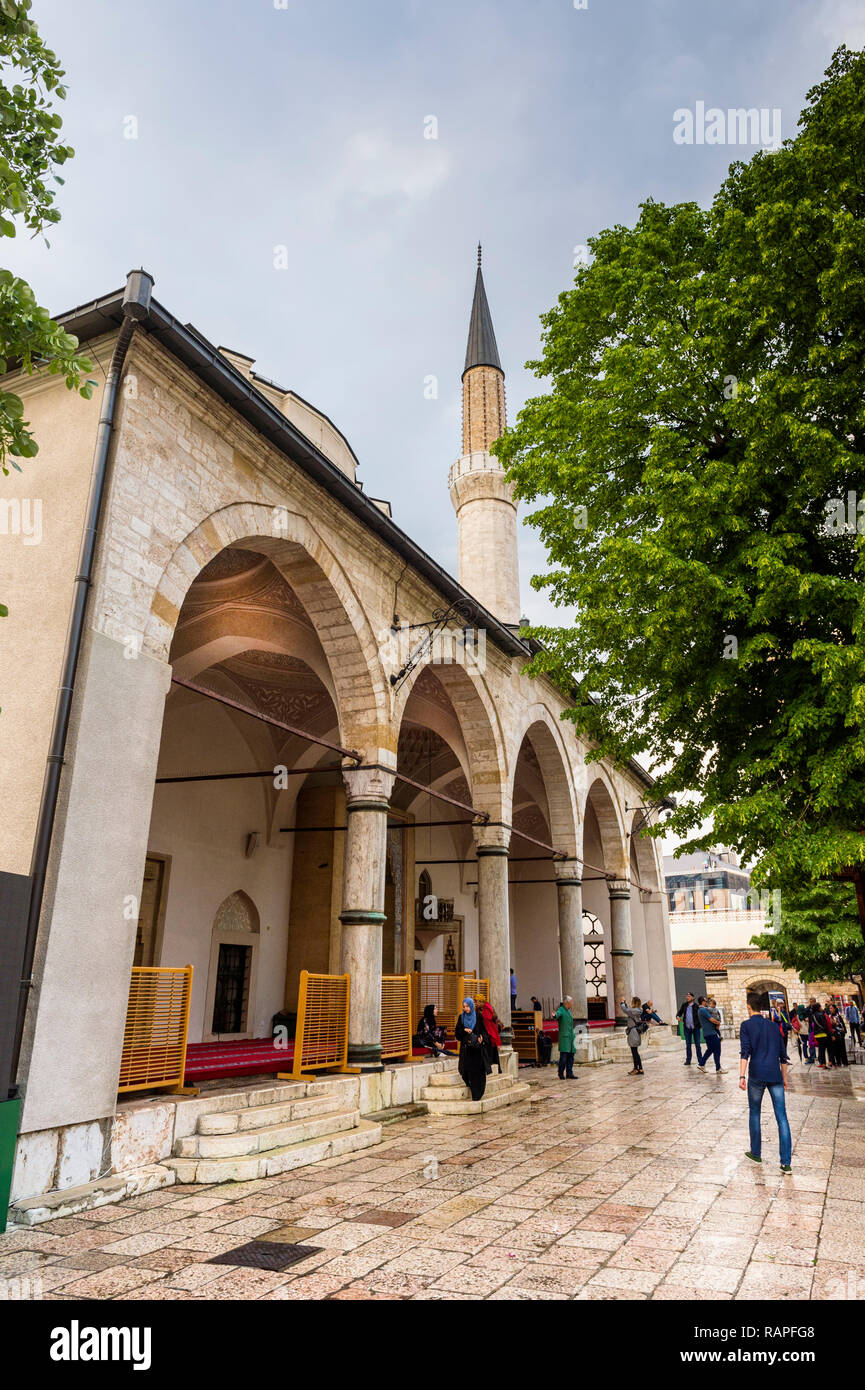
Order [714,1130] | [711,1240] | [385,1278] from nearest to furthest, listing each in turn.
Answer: [385,1278] < [711,1240] < [714,1130]

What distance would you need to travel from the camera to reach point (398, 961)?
16.8 m

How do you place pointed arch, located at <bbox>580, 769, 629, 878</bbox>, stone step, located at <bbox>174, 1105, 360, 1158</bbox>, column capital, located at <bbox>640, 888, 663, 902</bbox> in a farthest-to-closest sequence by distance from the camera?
column capital, located at <bbox>640, 888, 663, 902</bbox>
pointed arch, located at <bbox>580, 769, 629, 878</bbox>
stone step, located at <bbox>174, 1105, 360, 1158</bbox>

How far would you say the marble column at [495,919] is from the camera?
12.2 metres

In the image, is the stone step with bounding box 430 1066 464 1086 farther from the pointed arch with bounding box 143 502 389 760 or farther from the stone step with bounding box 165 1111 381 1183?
the pointed arch with bounding box 143 502 389 760

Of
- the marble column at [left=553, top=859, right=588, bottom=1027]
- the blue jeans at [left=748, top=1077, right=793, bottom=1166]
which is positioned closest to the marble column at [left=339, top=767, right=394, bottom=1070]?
the blue jeans at [left=748, top=1077, right=793, bottom=1166]

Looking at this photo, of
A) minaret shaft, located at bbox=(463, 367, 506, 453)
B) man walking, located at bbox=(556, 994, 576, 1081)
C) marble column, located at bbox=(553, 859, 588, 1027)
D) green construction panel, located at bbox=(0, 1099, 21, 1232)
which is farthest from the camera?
minaret shaft, located at bbox=(463, 367, 506, 453)

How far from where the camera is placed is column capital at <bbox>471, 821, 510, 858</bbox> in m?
12.6

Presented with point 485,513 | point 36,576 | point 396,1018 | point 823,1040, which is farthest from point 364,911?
point 485,513

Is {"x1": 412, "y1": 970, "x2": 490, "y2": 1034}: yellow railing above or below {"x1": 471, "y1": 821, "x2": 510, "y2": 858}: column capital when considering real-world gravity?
below

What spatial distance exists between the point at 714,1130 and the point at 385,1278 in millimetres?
5370

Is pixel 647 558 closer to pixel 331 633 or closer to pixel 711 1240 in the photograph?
pixel 331 633

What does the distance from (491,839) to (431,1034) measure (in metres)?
2.91

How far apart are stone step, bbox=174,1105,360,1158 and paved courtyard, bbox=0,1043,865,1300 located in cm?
33
